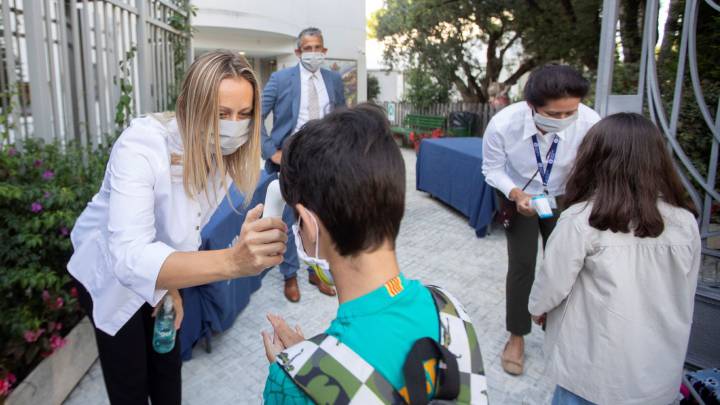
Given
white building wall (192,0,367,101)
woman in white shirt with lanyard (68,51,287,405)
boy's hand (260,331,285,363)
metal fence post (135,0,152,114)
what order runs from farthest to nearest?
white building wall (192,0,367,101)
metal fence post (135,0,152,114)
woman in white shirt with lanyard (68,51,287,405)
boy's hand (260,331,285,363)

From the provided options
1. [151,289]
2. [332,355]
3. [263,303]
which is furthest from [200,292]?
[332,355]

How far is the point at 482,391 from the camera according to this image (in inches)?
38.5

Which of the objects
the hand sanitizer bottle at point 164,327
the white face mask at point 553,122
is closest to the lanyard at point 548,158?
the white face mask at point 553,122

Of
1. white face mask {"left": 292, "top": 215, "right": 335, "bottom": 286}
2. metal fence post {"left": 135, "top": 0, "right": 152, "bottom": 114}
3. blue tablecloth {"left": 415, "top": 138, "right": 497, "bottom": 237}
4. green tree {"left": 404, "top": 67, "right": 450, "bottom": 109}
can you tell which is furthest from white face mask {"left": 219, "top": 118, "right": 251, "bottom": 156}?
green tree {"left": 404, "top": 67, "right": 450, "bottom": 109}

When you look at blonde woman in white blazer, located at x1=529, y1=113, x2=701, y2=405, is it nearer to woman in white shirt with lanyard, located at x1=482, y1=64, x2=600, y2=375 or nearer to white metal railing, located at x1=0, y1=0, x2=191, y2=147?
woman in white shirt with lanyard, located at x1=482, y1=64, x2=600, y2=375

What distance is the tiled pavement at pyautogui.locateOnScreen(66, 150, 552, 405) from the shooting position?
2.60 metres

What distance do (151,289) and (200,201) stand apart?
21.3 inches

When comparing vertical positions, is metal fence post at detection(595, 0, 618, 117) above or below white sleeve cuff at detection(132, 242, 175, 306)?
above

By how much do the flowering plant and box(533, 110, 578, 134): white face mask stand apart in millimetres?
2350

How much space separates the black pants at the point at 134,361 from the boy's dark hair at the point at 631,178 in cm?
170

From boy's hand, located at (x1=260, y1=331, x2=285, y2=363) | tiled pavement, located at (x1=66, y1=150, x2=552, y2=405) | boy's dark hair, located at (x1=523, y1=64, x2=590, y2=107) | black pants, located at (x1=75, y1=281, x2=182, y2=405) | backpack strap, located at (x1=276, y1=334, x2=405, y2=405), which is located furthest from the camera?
tiled pavement, located at (x1=66, y1=150, x2=552, y2=405)

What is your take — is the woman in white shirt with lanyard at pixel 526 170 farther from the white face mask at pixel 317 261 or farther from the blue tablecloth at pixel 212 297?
the white face mask at pixel 317 261

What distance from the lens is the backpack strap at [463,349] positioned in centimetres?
96

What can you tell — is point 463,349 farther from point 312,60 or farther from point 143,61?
point 143,61
